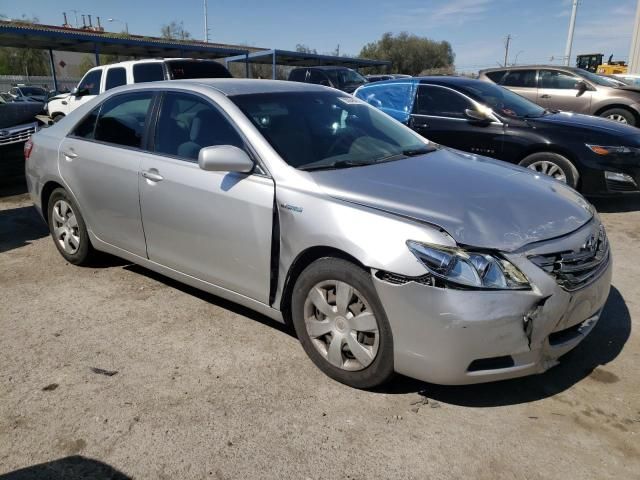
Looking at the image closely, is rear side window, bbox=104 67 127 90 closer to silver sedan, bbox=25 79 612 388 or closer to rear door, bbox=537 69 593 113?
silver sedan, bbox=25 79 612 388

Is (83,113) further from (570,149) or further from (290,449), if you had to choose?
(570,149)

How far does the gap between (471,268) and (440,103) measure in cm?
520

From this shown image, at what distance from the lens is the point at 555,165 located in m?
6.32

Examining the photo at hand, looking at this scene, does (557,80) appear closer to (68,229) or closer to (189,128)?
(189,128)

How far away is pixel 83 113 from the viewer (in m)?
4.55

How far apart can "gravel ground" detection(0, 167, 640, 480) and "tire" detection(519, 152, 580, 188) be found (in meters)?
2.64

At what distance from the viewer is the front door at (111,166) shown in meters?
3.96

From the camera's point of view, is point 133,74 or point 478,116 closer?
point 478,116

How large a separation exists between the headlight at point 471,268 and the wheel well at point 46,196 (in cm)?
368

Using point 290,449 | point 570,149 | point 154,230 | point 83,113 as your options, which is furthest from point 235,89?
point 570,149

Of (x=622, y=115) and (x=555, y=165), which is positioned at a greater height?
(x=622, y=115)

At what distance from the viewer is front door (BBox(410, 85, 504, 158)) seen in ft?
21.9

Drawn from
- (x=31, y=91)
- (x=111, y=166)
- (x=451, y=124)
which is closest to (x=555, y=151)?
(x=451, y=124)

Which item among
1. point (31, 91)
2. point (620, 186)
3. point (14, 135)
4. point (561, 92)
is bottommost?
point (31, 91)
